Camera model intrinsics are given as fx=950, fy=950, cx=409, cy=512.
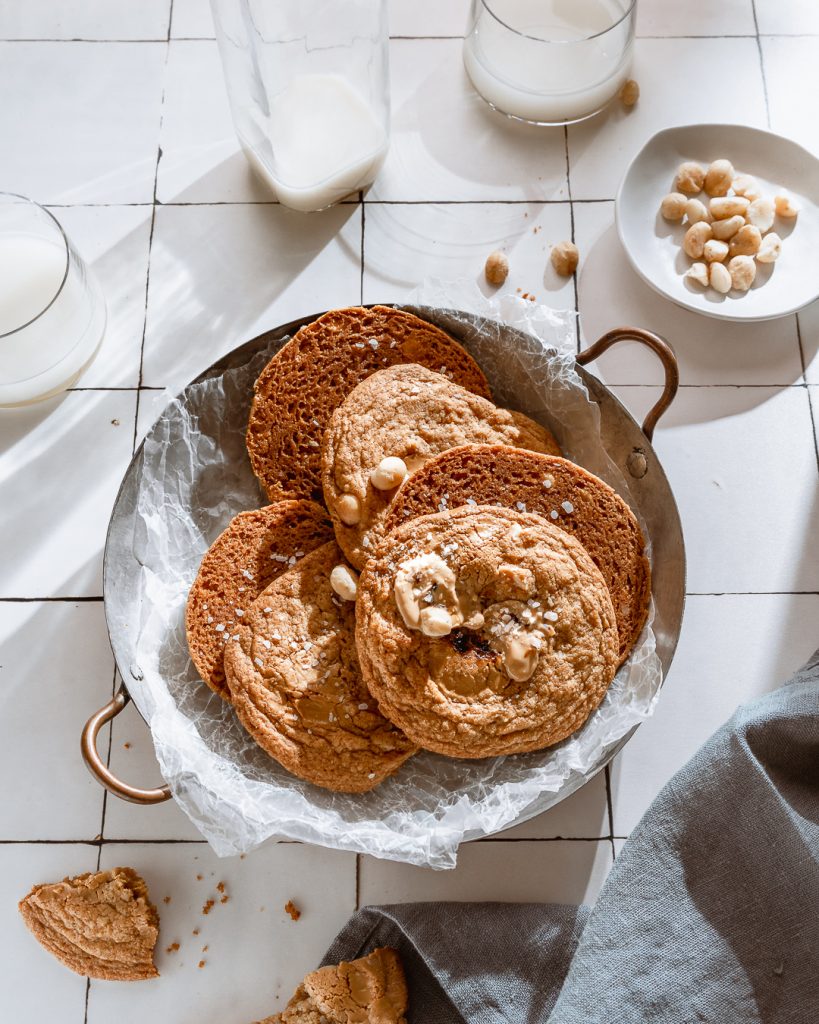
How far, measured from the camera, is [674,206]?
1234 mm

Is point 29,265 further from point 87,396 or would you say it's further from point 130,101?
point 130,101

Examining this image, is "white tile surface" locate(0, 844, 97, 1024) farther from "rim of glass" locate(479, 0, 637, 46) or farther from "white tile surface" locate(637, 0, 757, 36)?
"white tile surface" locate(637, 0, 757, 36)

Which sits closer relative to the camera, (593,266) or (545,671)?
(545,671)

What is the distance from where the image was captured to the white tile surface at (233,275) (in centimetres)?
124

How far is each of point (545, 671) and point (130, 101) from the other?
0.98 m

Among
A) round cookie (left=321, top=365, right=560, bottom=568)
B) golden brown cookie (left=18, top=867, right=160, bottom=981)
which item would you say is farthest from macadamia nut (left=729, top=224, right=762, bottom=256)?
golden brown cookie (left=18, top=867, right=160, bottom=981)

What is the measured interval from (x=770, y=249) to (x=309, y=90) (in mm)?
615

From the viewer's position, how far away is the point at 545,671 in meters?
0.93

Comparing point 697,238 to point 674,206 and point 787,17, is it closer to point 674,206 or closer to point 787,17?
point 674,206

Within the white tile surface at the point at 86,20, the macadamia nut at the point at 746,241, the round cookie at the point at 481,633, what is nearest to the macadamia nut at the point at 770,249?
the macadamia nut at the point at 746,241

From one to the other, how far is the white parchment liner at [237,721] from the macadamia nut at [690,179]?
0.91 ft

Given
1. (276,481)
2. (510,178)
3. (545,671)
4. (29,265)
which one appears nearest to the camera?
(545,671)

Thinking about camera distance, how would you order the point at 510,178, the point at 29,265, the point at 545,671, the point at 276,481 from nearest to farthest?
the point at 545,671, the point at 276,481, the point at 29,265, the point at 510,178

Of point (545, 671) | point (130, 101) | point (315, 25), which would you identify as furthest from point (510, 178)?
point (545, 671)
